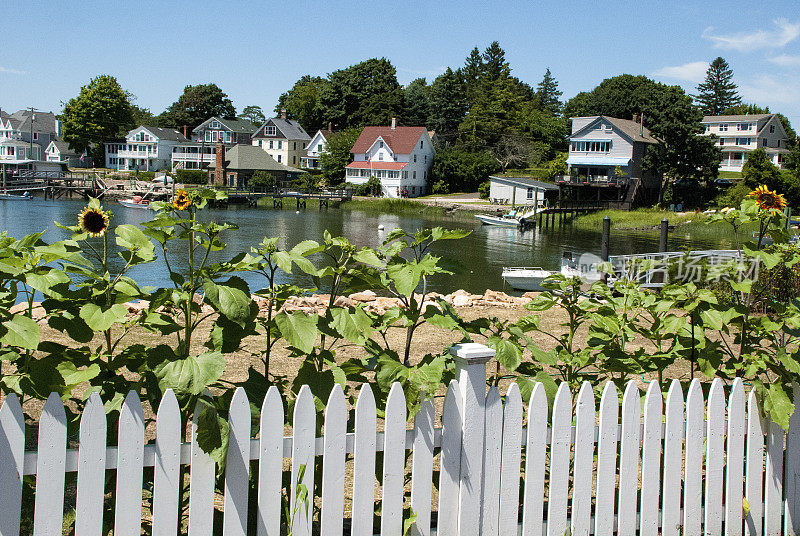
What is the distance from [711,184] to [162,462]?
54.3 m

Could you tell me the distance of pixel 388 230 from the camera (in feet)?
140

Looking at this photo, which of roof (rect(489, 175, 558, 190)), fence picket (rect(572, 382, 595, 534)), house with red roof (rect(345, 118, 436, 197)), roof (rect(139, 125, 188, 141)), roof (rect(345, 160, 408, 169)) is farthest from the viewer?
roof (rect(139, 125, 188, 141))

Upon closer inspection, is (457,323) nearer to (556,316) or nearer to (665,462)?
(665,462)

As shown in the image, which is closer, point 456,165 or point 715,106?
point 456,165

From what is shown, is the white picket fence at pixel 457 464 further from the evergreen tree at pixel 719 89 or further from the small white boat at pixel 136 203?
the evergreen tree at pixel 719 89

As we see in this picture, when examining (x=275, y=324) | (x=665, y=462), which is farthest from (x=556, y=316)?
(x=275, y=324)

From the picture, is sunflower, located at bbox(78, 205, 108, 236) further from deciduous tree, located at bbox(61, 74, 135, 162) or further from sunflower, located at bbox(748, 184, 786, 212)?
deciduous tree, located at bbox(61, 74, 135, 162)

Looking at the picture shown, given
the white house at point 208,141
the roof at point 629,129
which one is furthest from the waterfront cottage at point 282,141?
the roof at point 629,129

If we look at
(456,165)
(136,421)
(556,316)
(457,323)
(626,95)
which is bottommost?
(556,316)

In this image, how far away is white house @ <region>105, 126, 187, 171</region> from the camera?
78.8 meters

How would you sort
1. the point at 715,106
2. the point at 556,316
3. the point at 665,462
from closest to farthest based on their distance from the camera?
1. the point at 665,462
2. the point at 556,316
3. the point at 715,106

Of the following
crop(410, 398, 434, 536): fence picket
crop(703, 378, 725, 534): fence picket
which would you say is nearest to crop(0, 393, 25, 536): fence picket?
crop(410, 398, 434, 536): fence picket

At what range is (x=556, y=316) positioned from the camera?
394 inches

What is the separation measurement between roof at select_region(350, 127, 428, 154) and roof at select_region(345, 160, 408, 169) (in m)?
1.09
